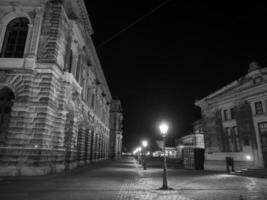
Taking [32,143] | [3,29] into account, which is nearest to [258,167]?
[32,143]

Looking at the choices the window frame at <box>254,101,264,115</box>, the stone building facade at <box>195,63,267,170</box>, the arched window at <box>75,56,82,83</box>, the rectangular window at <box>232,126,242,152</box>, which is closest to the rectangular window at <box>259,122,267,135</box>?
the stone building facade at <box>195,63,267,170</box>

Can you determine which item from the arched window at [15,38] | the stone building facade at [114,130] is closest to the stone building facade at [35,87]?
the arched window at [15,38]

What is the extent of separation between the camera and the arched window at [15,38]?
616 inches

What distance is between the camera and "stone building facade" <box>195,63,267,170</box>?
1970 centimetres

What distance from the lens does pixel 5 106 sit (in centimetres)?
1453

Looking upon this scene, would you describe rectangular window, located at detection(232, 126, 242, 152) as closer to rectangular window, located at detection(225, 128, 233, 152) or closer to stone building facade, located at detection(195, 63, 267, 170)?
stone building facade, located at detection(195, 63, 267, 170)

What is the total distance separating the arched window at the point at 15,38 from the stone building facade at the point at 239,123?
2194 cm

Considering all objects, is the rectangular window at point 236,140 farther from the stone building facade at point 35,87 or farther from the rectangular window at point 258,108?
the stone building facade at point 35,87

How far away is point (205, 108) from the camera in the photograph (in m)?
26.8

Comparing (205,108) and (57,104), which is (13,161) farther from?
(205,108)

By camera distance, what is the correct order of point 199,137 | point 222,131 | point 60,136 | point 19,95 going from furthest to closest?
point 199,137, point 222,131, point 60,136, point 19,95

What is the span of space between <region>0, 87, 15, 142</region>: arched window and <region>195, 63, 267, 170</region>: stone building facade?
2182cm

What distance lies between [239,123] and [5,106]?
73.5 feet

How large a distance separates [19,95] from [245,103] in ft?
71.2
